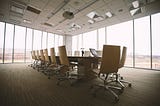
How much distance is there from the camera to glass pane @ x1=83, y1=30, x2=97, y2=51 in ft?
33.4

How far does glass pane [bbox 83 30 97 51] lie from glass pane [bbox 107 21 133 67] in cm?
160

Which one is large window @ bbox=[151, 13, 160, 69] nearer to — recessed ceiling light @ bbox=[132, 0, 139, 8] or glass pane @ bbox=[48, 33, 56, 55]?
recessed ceiling light @ bbox=[132, 0, 139, 8]

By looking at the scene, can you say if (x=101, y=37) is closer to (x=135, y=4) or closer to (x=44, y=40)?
(x=135, y=4)

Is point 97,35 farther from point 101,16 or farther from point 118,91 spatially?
point 118,91

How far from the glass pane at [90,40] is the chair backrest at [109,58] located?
311 inches

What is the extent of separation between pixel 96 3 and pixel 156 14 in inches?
156

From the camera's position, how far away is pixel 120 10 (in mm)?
5680

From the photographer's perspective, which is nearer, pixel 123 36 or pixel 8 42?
pixel 123 36

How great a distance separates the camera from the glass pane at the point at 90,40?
10.2 m

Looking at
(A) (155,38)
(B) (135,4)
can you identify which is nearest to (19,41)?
(B) (135,4)

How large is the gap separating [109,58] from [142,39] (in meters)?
6.19

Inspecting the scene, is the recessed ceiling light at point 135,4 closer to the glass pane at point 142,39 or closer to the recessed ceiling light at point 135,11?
the recessed ceiling light at point 135,11

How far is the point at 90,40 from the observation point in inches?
424

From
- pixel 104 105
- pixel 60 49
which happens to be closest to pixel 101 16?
pixel 60 49
